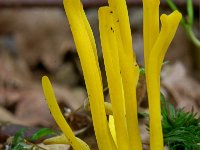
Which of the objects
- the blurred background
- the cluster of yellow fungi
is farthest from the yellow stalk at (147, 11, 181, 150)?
the blurred background

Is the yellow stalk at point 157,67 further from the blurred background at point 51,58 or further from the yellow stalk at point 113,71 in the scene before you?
the blurred background at point 51,58

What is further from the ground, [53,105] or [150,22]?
[150,22]

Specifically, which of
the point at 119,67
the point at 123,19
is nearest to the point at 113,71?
the point at 119,67

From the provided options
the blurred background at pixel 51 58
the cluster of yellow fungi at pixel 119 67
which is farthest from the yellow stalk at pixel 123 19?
the blurred background at pixel 51 58

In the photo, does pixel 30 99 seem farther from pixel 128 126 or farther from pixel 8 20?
pixel 128 126

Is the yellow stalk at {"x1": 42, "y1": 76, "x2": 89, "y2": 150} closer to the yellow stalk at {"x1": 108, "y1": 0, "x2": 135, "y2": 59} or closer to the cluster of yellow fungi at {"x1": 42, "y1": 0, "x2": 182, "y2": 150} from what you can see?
the cluster of yellow fungi at {"x1": 42, "y1": 0, "x2": 182, "y2": 150}

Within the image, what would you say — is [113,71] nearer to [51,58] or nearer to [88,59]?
[88,59]
